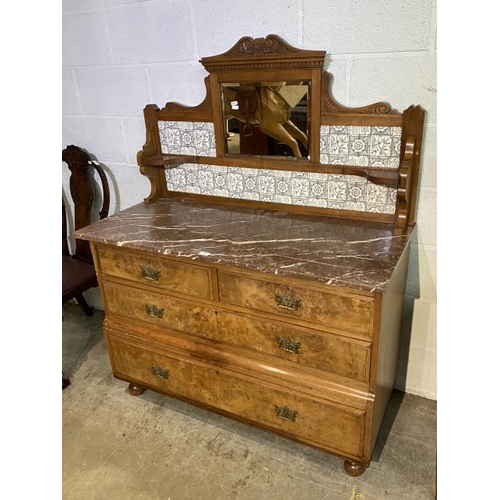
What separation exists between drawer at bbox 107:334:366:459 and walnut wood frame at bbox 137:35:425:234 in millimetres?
690

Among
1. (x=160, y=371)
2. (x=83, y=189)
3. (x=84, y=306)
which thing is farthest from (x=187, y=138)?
(x=84, y=306)

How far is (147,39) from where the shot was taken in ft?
6.07

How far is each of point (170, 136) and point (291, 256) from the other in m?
0.91

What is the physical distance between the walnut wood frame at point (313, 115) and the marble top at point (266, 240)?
0.11 m

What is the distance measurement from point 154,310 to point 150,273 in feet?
0.55

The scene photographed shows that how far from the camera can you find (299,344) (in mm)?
1442

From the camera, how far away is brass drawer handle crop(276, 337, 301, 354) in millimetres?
1449

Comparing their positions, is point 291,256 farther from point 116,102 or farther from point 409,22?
point 116,102

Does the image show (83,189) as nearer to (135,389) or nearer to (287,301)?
(135,389)

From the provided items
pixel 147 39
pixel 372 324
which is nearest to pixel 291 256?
pixel 372 324

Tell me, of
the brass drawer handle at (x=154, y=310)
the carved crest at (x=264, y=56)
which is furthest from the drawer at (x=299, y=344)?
the carved crest at (x=264, y=56)

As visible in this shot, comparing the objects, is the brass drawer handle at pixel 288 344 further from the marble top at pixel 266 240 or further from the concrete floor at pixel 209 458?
the concrete floor at pixel 209 458

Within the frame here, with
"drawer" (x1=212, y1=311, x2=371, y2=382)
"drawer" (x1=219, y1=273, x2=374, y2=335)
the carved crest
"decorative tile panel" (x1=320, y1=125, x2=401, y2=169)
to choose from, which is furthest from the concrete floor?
the carved crest

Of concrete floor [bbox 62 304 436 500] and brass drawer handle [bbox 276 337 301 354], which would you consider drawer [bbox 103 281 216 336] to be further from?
concrete floor [bbox 62 304 436 500]
